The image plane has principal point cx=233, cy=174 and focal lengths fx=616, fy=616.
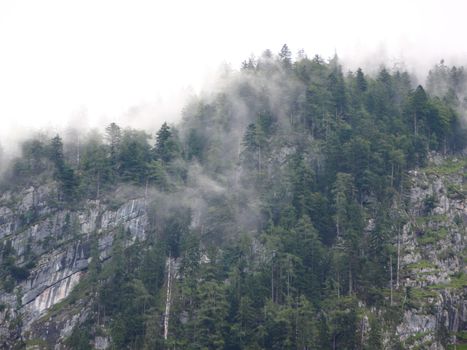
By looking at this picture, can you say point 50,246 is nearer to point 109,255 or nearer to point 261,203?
point 109,255

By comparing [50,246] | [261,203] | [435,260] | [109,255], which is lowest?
[435,260]

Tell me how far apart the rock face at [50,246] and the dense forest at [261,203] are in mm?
1617

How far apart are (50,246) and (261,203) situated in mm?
36812

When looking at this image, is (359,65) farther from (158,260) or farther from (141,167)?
(158,260)

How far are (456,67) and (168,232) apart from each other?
3574 inches

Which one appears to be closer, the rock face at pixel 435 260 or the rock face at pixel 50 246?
the rock face at pixel 435 260

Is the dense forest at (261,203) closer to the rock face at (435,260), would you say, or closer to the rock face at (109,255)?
the rock face at (109,255)

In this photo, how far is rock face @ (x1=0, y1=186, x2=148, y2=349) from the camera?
95062mm

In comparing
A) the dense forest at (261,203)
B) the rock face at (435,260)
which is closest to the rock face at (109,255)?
the rock face at (435,260)

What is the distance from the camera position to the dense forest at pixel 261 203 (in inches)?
3280

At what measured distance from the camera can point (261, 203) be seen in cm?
10031

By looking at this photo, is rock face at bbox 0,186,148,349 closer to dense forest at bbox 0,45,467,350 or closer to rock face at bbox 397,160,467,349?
dense forest at bbox 0,45,467,350

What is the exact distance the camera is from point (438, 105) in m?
116

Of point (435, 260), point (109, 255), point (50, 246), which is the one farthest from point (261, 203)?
point (50, 246)
